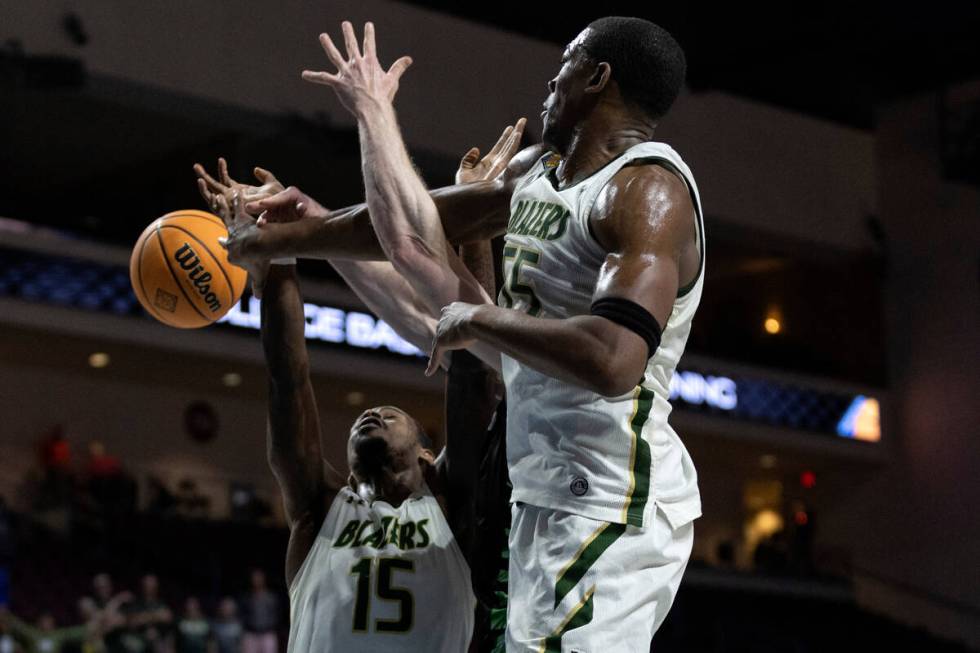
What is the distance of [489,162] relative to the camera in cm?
398

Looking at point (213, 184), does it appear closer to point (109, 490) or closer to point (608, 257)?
point (608, 257)

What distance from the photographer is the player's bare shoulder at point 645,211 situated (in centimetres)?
248

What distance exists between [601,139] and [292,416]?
169cm

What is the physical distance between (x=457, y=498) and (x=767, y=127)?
17.3 metres

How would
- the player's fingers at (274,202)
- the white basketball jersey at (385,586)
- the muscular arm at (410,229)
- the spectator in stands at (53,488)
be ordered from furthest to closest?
the spectator in stands at (53,488), the white basketball jersey at (385,586), the player's fingers at (274,202), the muscular arm at (410,229)

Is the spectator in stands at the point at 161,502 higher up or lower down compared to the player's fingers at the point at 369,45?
lower down

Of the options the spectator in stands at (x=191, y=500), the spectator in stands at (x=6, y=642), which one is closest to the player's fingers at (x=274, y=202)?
the spectator in stands at (x=6, y=642)

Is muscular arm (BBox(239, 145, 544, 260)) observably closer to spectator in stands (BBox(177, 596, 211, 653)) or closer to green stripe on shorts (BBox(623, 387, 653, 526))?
green stripe on shorts (BBox(623, 387, 653, 526))

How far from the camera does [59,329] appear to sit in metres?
15.6

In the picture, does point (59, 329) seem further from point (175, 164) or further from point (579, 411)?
point (579, 411)

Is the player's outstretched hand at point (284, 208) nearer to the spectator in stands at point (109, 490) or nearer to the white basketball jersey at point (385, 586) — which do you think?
the white basketball jersey at point (385, 586)

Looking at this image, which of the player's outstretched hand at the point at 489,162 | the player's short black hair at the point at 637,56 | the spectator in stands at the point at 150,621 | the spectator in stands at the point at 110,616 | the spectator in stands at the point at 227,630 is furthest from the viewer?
the spectator in stands at the point at 227,630

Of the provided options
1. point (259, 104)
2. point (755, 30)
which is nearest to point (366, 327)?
point (259, 104)

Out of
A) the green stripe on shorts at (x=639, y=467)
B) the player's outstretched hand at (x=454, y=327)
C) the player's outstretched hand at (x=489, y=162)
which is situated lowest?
the green stripe on shorts at (x=639, y=467)
